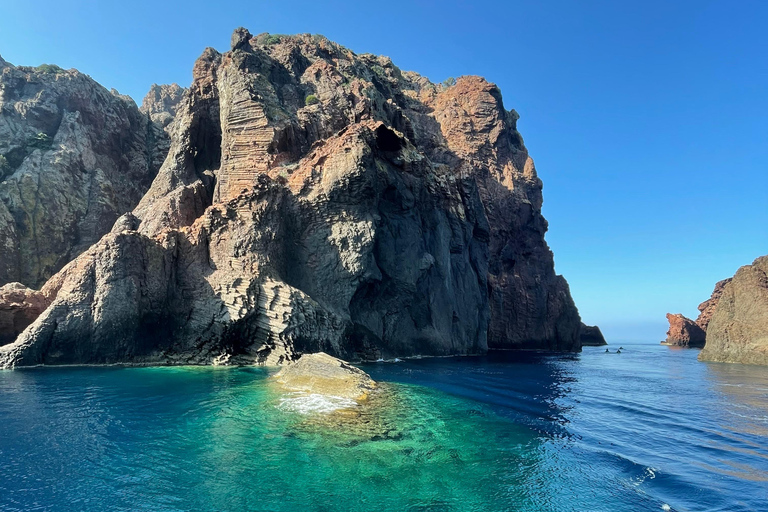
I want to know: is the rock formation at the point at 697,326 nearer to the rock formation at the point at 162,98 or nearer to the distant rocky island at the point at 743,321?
the distant rocky island at the point at 743,321

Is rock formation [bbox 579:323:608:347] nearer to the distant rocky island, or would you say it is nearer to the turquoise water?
the distant rocky island

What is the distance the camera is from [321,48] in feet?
207

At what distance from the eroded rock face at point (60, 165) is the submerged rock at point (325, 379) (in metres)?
37.4

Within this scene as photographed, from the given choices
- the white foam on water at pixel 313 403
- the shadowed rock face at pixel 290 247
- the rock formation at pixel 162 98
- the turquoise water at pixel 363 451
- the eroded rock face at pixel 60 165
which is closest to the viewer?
the turquoise water at pixel 363 451

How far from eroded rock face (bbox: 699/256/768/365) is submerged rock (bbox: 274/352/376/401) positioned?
49.8 metres

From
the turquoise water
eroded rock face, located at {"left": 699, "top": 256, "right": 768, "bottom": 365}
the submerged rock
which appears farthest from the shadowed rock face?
eroded rock face, located at {"left": 699, "top": 256, "right": 768, "bottom": 365}

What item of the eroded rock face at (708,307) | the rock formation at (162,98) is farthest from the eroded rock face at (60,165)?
the eroded rock face at (708,307)

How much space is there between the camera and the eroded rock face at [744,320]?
46.2m

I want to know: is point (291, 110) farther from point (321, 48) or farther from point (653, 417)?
point (653, 417)

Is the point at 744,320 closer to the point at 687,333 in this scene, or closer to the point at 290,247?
the point at 290,247

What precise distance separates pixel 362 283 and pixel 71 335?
21787 mm

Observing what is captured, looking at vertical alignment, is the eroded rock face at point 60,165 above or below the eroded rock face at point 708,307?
above

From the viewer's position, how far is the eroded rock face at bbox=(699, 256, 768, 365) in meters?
46.2

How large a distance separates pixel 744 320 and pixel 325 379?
175 ft
